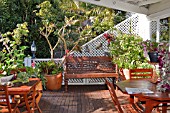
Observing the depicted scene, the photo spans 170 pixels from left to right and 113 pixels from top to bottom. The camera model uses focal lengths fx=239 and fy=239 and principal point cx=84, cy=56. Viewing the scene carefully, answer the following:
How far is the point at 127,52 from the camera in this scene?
21.2 ft

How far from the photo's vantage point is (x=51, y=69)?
21.9 ft

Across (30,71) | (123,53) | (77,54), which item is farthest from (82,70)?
(30,71)

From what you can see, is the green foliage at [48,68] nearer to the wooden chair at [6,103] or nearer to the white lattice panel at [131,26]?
the white lattice panel at [131,26]

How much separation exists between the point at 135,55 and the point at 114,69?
0.79m

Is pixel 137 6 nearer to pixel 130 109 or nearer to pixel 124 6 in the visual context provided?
pixel 124 6

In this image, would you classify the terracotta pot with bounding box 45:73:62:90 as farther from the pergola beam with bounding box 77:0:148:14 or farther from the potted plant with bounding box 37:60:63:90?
the pergola beam with bounding box 77:0:148:14

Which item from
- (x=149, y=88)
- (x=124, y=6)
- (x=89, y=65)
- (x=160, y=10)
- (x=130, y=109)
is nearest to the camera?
(x=149, y=88)

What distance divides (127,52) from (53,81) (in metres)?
2.15

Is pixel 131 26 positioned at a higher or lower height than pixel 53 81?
higher

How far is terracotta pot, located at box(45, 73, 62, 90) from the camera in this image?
21.1 ft

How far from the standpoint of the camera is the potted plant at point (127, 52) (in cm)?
635

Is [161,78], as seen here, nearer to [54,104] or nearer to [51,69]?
[54,104]

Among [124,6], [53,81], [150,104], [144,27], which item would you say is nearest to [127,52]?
[144,27]

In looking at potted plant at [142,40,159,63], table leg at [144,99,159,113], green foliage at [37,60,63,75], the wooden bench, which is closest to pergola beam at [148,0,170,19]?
potted plant at [142,40,159,63]
